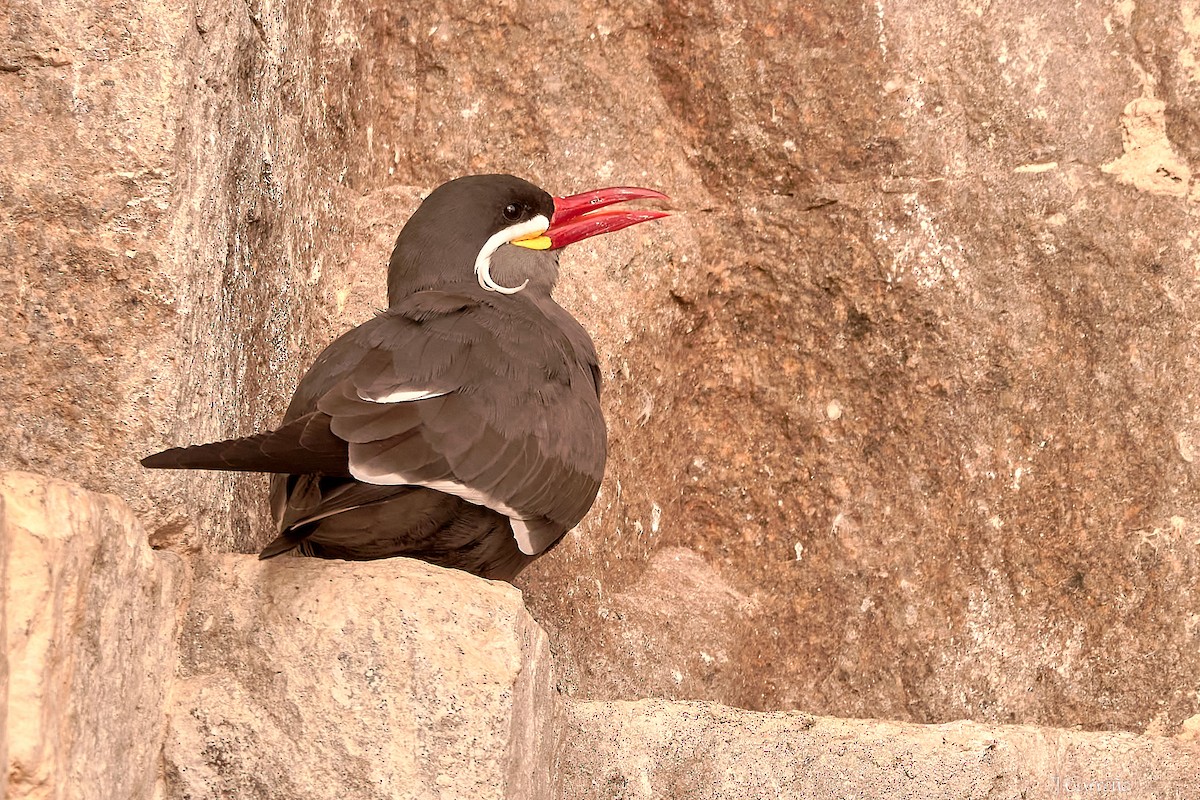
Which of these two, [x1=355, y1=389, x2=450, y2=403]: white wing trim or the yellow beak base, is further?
the yellow beak base

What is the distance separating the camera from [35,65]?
8.68ft

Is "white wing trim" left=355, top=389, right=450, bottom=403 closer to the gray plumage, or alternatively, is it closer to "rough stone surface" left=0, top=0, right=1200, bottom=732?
the gray plumage

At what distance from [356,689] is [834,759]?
1038 mm

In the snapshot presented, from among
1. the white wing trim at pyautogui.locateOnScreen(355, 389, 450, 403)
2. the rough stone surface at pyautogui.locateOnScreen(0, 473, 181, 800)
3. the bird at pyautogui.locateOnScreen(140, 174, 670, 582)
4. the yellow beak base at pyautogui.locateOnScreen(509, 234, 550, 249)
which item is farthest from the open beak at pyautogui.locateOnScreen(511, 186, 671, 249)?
the rough stone surface at pyautogui.locateOnScreen(0, 473, 181, 800)

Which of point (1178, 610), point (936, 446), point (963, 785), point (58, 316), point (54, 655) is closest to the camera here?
point (54, 655)

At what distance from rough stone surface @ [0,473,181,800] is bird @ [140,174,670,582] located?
0.63ft

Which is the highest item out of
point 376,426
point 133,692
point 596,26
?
point 596,26

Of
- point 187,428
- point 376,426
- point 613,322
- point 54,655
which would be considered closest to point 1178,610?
point 613,322

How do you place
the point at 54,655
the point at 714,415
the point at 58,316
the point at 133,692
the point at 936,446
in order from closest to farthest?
the point at 54,655 → the point at 133,692 → the point at 58,316 → the point at 936,446 → the point at 714,415

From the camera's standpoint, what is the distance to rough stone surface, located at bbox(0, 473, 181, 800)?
2.08 meters

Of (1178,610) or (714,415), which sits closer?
(1178,610)

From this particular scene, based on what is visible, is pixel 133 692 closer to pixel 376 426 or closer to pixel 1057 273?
pixel 376 426

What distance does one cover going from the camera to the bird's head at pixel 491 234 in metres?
3.32

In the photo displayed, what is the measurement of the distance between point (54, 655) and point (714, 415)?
247cm
